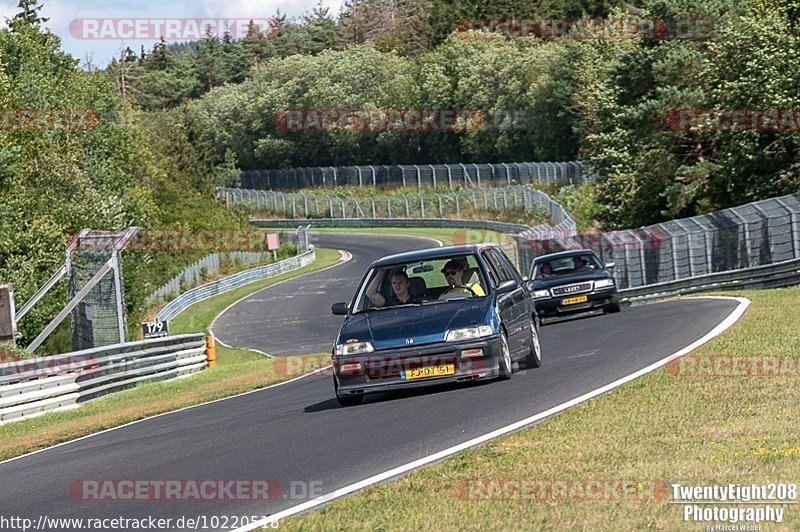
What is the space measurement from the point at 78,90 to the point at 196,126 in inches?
1352

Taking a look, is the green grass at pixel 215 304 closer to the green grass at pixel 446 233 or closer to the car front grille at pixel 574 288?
the green grass at pixel 446 233

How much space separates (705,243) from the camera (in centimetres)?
3491

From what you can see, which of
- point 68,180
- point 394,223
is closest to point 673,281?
point 68,180

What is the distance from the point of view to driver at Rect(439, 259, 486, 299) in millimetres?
13891

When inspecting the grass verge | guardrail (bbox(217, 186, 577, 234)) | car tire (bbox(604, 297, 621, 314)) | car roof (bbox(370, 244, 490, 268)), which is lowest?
the grass verge

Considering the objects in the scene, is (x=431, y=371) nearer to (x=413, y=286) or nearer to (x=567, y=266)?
(x=413, y=286)

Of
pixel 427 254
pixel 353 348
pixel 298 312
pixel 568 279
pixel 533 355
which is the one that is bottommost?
pixel 298 312

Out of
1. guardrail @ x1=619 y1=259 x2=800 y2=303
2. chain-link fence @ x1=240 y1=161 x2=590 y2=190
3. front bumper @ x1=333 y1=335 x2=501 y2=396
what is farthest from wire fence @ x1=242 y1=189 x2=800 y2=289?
chain-link fence @ x1=240 y1=161 x2=590 y2=190

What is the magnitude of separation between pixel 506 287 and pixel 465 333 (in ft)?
4.35

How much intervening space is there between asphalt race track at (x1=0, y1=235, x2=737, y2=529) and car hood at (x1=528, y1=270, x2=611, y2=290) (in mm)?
6412

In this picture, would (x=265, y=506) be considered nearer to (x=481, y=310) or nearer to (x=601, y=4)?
(x=481, y=310)

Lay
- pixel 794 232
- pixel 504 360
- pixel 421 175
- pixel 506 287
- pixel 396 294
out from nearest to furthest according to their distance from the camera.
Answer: pixel 504 360
pixel 396 294
pixel 506 287
pixel 794 232
pixel 421 175

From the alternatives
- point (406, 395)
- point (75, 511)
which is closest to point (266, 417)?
point (406, 395)

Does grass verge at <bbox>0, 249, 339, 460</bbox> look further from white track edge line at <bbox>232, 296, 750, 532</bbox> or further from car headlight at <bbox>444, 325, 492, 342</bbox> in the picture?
white track edge line at <bbox>232, 296, 750, 532</bbox>
